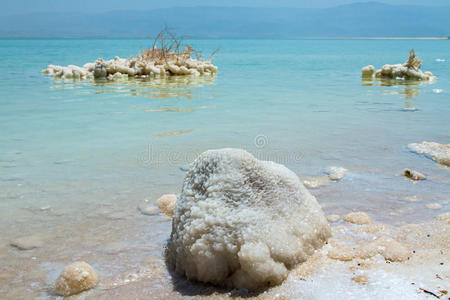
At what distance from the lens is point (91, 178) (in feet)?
14.6

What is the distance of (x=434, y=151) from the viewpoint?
5.27 meters

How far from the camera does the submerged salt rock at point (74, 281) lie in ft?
7.81

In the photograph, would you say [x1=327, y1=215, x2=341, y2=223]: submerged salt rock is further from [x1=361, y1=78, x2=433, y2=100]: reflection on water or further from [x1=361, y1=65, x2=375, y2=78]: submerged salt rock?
[x1=361, y1=65, x2=375, y2=78]: submerged salt rock

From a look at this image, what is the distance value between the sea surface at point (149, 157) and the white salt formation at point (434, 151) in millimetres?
120

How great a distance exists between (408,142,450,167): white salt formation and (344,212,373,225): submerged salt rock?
2065mm

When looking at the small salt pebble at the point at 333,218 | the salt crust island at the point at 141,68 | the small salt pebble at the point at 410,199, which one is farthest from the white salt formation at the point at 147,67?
the small salt pebble at the point at 333,218

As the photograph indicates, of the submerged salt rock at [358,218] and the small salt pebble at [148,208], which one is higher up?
the submerged salt rock at [358,218]

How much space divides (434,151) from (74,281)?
14.9 feet

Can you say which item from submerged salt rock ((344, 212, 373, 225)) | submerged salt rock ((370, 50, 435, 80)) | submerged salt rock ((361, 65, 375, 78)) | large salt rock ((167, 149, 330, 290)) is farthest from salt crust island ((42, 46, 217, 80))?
large salt rock ((167, 149, 330, 290))

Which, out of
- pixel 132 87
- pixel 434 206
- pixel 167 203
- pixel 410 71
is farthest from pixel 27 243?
pixel 410 71

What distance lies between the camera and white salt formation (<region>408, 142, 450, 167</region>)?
4.88 meters

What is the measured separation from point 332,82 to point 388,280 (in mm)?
13475

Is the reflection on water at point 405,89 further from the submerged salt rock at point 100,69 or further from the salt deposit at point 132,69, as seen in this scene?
the submerged salt rock at point 100,69

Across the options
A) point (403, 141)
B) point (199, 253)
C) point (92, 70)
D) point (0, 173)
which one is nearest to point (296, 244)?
point (199, 253)
